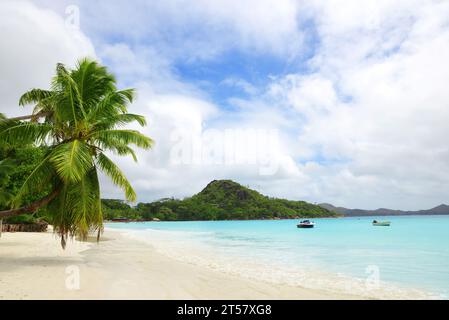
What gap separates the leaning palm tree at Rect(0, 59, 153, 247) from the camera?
1023 centimetres

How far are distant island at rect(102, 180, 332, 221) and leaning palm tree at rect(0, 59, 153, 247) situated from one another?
10648cm

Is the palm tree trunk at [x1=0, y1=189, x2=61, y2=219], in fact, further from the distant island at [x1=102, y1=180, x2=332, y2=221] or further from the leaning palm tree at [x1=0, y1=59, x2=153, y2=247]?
the distant island at [x1=102, y1=180, x2=332, y2=221]

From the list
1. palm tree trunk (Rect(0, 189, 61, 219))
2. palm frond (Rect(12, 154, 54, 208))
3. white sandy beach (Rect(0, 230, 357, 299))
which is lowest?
white sandy beach (Rect(0, 230, 357, 299))

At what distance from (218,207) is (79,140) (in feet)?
474

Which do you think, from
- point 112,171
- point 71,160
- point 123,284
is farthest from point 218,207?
point 123,284

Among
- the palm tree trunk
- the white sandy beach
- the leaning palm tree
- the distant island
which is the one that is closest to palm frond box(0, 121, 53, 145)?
the leaning palm tree

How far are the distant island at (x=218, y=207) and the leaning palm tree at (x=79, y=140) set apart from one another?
106 m

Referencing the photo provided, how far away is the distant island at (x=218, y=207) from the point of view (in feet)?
423

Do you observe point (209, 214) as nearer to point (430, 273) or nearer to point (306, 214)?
point (306, 214)

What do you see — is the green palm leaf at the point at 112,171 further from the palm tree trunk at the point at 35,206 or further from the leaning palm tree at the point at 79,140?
the palm tree trunk at the point at 35,206

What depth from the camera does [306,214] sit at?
177 metres

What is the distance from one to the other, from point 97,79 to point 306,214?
577 feet
